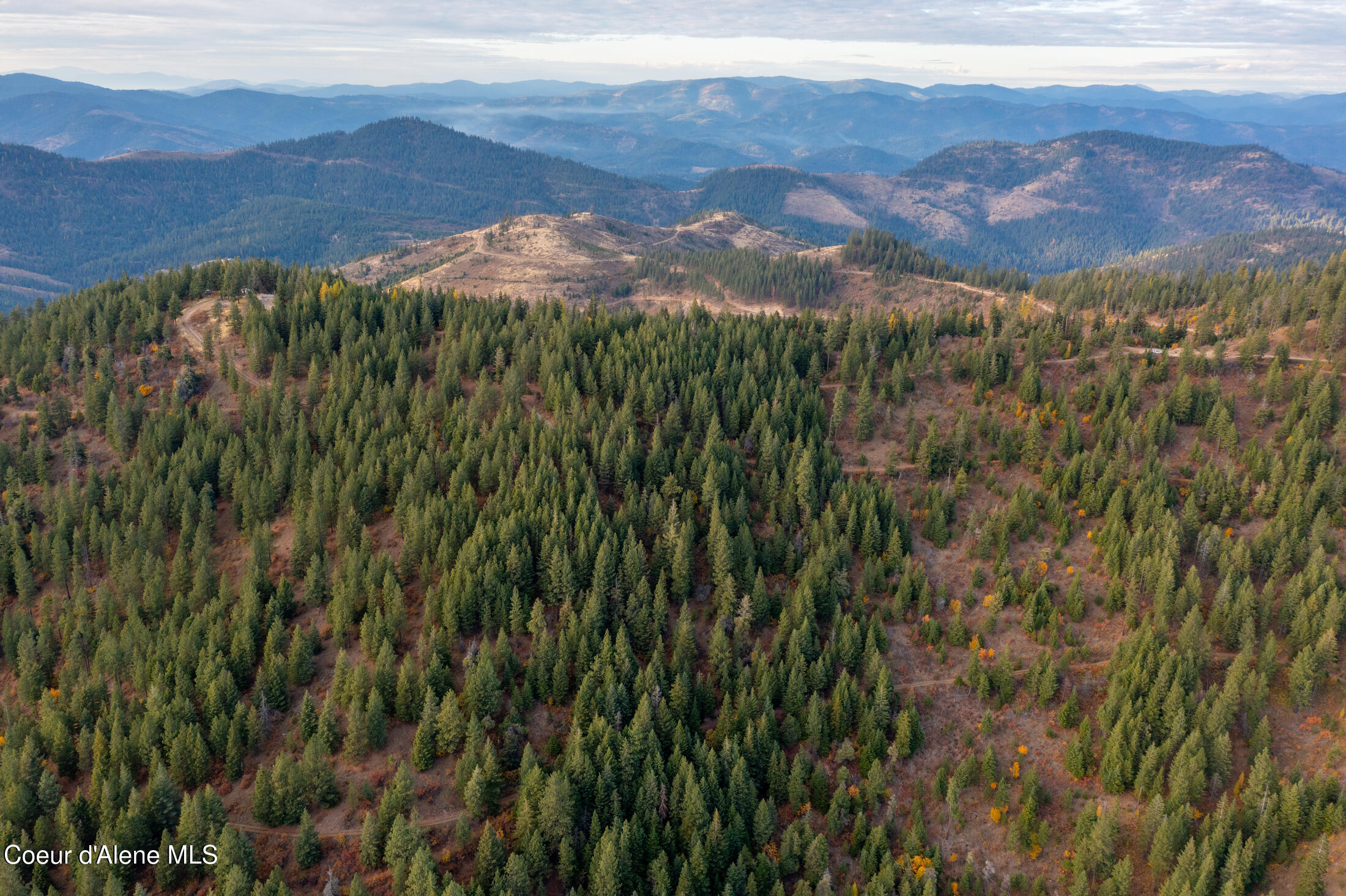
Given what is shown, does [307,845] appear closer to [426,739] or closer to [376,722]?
[376,722]

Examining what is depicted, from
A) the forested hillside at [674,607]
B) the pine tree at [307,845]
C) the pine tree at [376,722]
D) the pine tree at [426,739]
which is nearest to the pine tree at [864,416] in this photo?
the forested hillside at [674,607]

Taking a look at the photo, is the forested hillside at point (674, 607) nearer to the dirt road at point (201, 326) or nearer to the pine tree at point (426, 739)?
the pine tree at point (426, 739)

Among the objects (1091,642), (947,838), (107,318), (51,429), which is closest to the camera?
(947,838)

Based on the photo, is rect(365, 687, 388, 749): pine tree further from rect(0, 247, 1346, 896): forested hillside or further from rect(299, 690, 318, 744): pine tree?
rect(299, 690, 318, 744): pine tree

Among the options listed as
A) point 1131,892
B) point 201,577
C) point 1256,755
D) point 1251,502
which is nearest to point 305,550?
point 201,577

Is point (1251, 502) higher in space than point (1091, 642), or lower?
higher

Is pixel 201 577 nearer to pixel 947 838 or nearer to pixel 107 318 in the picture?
pixel 107 318

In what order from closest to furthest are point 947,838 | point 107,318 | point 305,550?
1. point 947,838
2. point 305,550
3. point 107,318

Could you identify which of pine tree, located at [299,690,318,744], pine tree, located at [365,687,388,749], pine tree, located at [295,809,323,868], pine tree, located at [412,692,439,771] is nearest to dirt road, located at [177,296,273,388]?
pine tree, located at [299,690,318,744]
